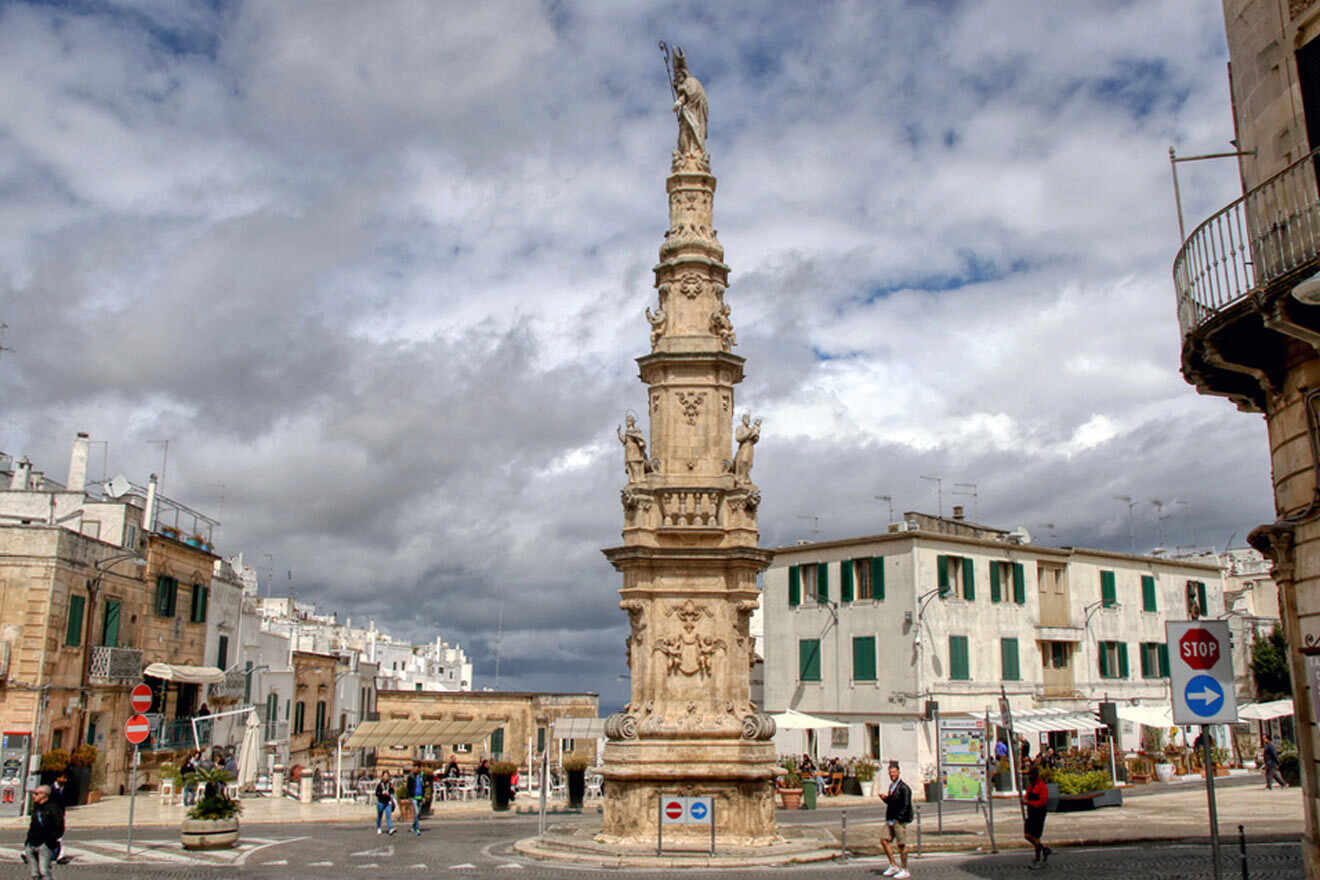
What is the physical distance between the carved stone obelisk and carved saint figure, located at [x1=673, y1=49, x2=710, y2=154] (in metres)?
2.11

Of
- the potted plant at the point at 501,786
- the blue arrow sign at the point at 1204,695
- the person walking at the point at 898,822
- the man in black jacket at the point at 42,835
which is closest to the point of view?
the blue arrow sign at the point at 1204,695

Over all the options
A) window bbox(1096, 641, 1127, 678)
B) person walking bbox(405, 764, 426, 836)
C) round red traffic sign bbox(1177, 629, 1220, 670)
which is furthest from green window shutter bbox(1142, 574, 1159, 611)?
round red traffic sign bbox(1177, 629, 1220, 670)

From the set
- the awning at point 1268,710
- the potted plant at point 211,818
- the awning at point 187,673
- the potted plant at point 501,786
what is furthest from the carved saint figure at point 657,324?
the awning at point 1268,710

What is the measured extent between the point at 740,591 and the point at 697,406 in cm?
369

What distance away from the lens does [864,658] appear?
40.2m

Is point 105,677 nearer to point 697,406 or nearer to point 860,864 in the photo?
point 697,406

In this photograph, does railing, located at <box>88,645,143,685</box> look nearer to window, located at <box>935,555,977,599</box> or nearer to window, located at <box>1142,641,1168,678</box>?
window, located at <box>935,555,977,599</box>

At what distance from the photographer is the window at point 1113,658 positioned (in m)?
44.3

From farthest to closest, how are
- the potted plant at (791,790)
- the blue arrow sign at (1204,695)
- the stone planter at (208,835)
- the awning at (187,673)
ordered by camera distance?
the awning at (187,673) → the potted plant at (791,790) → the stone planter at (208,835) → the blue arrow sign at (1204,695)

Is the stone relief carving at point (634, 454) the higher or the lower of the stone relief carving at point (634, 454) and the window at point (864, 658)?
the higher

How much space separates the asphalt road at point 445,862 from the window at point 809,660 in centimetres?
2064

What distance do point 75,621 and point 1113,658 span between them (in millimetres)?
37377

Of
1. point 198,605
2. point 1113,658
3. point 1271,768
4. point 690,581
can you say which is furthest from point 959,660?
point 198,605

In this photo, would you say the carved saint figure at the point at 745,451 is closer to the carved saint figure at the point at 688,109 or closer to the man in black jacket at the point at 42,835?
the carved saint figure at the point at 688,109
